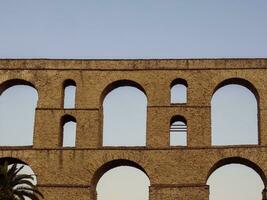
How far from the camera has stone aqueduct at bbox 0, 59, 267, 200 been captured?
38.1m

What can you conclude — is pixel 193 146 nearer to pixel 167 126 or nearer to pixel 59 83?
pixel 167 126

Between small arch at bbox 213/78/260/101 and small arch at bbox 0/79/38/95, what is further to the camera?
small arch at bbox 0/79/38/95

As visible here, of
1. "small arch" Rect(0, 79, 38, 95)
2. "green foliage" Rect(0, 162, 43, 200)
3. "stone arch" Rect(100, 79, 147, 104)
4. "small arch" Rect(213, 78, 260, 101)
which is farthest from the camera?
"small arch" Rect(0, 79, 38, 95)

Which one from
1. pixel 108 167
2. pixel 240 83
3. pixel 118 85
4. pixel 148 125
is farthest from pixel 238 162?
pixel 118 85

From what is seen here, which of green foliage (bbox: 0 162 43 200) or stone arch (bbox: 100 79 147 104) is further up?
stone arch (bbox: 100 79 147 104)

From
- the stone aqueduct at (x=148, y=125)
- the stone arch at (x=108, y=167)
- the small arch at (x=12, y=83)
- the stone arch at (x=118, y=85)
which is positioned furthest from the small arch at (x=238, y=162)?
the small arch at (x=12, y=83)

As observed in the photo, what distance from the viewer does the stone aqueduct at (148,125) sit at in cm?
3806

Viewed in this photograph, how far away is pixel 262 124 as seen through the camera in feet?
128

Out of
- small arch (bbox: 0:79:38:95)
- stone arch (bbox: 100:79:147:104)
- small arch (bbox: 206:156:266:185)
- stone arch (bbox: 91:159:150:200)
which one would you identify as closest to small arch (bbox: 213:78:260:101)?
small arch (bbox: 206:156:266:185)

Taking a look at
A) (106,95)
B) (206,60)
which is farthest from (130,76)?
(206,60)

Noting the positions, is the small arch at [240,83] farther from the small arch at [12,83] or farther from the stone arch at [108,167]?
the small arch at [12,83]

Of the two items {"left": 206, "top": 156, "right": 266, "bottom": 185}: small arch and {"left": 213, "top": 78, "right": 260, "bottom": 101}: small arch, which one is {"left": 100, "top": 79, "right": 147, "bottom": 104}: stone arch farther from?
{"left": 206, "top": 156, "right": 266, "bottom": 185}: small arch

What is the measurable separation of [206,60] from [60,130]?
9479 mm

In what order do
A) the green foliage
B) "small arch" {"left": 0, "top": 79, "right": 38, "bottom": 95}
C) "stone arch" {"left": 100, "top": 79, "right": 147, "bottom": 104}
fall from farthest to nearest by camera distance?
"small arch" {"left": 0, "top": 79, "right": 38, "bottom": 95} < "stone arch" {"left": 100, "top": 79, "right": 147, "bottom": 104} < the green foliage
